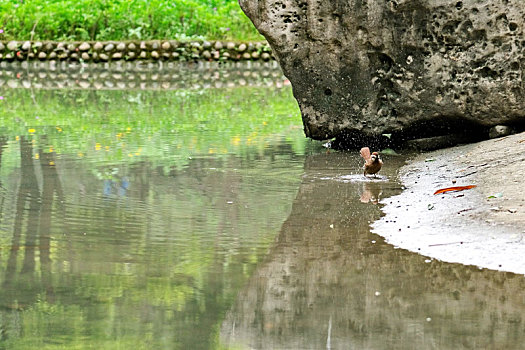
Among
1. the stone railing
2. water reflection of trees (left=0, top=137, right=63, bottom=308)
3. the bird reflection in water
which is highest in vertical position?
water reflection of trees (left=0, top=137, right=63, bottom=308)

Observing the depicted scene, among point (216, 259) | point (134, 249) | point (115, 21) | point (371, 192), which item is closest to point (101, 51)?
point (115, 21)

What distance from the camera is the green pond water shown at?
180 inches

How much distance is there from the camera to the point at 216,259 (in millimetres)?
5973

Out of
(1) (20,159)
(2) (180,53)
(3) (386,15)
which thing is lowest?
(2) (180,53)

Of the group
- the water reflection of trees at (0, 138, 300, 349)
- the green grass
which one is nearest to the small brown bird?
the water reflection of trees at (0, 138, 300, 349)

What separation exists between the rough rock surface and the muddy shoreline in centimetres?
79

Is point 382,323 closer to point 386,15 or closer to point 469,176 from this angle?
point 469,176

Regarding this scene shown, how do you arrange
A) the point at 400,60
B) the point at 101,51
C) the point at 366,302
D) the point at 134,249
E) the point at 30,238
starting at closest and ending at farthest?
the point at 366,302 < the point at 134,249 < the point at 30,238 < the point at 400,60 < the point at 101,51

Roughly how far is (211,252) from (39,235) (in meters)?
1.34

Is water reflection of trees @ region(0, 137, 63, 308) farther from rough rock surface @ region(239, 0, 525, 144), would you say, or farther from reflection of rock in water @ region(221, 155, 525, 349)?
rough rock surface @ region(239, 0, 525, 144)

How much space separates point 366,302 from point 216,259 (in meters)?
1.29

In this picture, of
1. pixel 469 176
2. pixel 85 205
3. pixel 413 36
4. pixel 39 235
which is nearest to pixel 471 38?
pixel 413 36

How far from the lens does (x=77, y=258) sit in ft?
19.6

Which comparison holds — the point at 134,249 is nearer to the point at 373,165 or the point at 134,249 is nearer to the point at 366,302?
the point at 366,302
